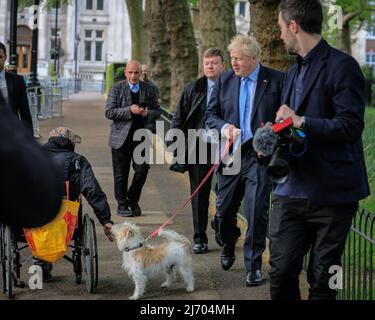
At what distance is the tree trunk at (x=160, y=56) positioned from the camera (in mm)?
26781

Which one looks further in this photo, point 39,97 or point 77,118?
point 77,118

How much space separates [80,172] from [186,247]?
3.41ft

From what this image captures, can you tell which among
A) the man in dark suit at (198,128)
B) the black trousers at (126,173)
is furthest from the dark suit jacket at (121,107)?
the man in dark suit at (198,128)

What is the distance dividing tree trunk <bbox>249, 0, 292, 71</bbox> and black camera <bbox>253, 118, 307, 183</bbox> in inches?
251

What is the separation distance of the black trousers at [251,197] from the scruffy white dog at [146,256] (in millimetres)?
560

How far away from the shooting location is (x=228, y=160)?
23.4 ft

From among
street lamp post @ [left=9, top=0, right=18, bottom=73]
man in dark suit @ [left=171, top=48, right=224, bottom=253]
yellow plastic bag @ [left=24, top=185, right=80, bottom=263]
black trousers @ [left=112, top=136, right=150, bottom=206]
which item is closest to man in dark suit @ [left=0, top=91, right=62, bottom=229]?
yellow plastic bag @ [left=24, top=185, right=80, bottom=263]

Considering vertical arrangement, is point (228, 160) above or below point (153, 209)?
above

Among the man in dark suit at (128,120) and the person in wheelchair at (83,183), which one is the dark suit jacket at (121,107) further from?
the person in wheelchair at (83,183)

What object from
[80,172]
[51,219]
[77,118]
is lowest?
[77,118]

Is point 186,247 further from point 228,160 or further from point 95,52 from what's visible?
point 95,52

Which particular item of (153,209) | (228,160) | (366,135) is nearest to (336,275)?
(228,160)

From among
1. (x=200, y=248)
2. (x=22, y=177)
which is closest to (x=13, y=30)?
(x=200, y=248)
